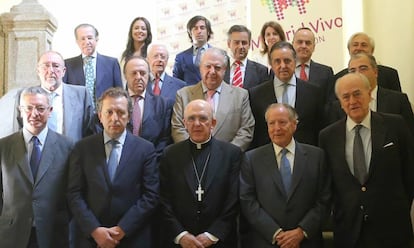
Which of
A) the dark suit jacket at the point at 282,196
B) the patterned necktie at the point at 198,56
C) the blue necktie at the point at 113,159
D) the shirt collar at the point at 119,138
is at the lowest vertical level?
the dark suit jacket at the point at 282,196

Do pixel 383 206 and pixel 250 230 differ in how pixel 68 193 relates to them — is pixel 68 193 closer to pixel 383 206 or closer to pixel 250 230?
pixel 250 230

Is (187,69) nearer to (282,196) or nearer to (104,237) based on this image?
(282,196)

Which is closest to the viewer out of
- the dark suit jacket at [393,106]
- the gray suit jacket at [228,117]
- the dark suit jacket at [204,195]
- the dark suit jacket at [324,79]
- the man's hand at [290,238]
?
the man's hand at [290,238]

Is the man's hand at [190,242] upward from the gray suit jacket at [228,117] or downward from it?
downward

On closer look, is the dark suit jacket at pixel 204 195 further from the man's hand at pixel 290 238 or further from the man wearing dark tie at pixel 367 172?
the man wearing dark tie at pixel 367 172

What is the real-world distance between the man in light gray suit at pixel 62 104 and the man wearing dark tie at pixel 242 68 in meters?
1.27

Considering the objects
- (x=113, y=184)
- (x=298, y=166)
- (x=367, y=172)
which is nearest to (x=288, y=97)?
(x=298, y=166)

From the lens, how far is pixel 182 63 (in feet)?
17.5

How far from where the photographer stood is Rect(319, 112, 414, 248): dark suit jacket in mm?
3734

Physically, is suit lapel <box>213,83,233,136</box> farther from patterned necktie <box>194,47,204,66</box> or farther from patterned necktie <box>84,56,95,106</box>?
patterned necktie <box>84,56,95,106</box>

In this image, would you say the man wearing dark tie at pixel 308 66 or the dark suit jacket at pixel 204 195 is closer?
the dark suit jacket at pixel 204 195

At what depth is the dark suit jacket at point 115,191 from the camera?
148 inches

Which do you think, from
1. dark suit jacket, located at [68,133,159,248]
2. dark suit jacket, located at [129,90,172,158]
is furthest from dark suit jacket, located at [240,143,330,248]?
dark suit jacket, located at [129,90,172,158]

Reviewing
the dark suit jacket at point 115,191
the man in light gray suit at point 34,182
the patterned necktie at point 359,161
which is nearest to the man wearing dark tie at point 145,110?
the dark suit jacket at point 115,191
